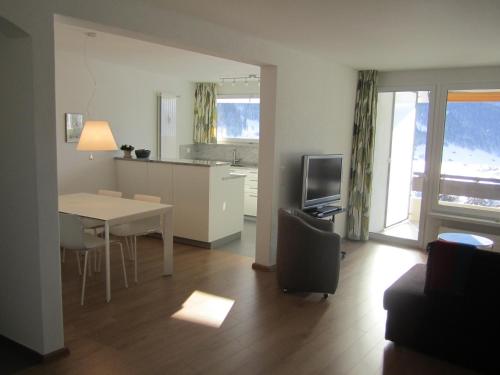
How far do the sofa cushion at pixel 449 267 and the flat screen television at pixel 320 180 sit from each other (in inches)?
85.3

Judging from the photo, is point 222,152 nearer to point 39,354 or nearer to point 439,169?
point 439,169

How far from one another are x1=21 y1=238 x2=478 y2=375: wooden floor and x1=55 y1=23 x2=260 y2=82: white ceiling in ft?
8.44

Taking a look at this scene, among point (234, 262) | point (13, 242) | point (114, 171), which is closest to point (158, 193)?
point (114, 171)

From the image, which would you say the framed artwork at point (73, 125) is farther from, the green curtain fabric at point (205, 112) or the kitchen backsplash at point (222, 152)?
the green curtain fabric at point (205, 112)

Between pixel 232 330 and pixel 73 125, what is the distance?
12.6 feet

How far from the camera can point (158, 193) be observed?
6.12 m

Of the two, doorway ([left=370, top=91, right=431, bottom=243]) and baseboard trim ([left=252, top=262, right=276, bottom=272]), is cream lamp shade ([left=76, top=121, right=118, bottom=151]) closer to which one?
baseboard trim ([left=252, top=262, right=276, bottom=272])

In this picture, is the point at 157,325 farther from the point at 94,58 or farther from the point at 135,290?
the point at 94,58

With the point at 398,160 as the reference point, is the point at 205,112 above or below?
above

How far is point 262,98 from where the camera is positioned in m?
4.78

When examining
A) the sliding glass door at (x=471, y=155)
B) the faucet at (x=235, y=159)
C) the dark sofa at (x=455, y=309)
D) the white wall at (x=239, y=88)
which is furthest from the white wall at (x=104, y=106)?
the sliding glass door at (x=471, y=155)

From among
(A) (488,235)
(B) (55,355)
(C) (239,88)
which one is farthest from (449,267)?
(C) (239,88)

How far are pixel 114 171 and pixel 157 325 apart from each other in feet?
11.6

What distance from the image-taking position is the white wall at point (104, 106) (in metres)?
5.70
